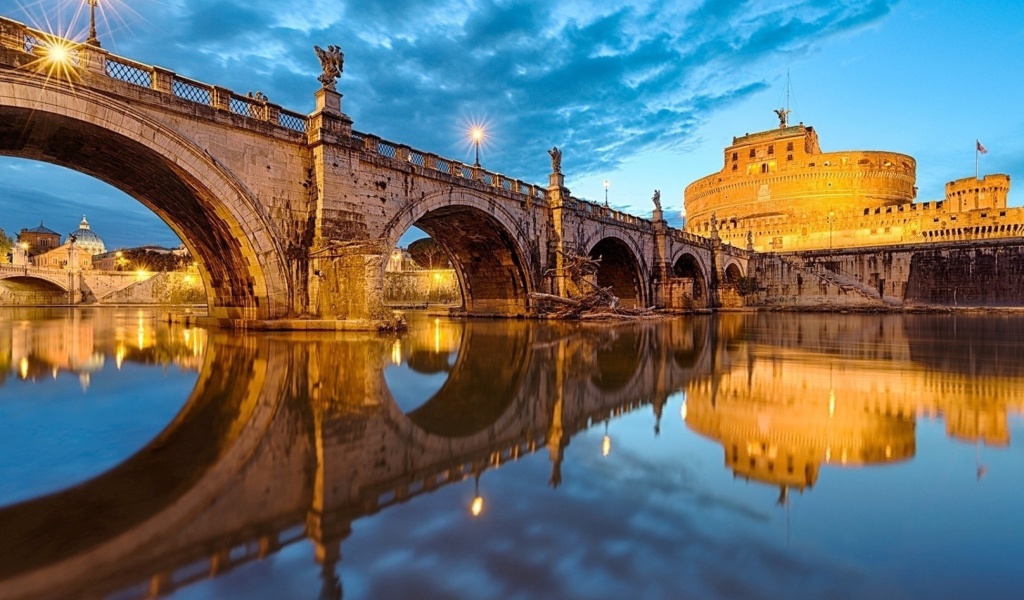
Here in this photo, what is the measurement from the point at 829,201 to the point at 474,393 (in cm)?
7414

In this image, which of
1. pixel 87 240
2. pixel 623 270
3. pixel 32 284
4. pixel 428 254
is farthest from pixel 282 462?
pixel 87 240

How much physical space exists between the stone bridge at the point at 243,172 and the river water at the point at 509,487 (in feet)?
23.8

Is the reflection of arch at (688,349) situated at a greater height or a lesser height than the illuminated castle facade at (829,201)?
lesser

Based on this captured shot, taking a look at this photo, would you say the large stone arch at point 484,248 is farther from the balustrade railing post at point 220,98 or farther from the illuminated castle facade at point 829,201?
the illuminated castle facade at point 829,201

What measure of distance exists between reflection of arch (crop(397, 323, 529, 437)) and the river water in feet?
0.16

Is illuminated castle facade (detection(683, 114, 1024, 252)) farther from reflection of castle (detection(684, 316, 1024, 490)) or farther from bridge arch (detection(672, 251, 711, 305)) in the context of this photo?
reflection of castle (detection(684, 316, 1024, 490))

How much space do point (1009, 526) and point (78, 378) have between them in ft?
32.7

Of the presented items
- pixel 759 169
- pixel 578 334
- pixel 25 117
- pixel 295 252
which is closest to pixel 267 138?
pixel 295 252

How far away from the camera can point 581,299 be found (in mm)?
22859

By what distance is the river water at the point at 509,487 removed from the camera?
2201 millimetres

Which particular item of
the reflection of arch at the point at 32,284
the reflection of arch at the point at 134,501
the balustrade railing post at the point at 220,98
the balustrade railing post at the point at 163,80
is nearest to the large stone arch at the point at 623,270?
the balustrade railing post at the point at 220,98

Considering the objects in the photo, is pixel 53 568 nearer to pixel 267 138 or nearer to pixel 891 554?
pixel 891 554

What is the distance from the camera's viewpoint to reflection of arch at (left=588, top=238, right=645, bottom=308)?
32844mm

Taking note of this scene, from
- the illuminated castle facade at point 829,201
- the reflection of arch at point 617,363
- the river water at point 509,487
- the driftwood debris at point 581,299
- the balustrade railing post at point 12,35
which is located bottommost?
the river water at point 509,487
